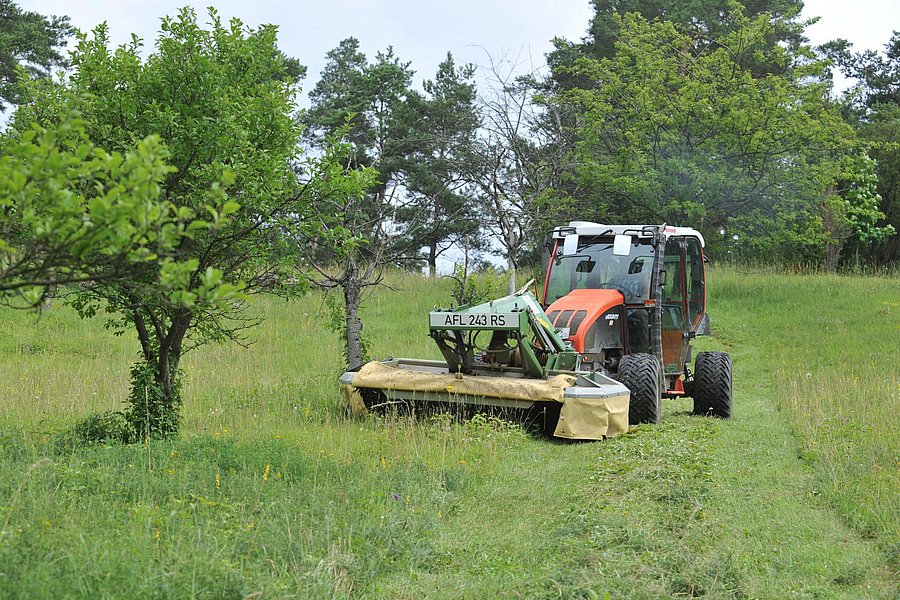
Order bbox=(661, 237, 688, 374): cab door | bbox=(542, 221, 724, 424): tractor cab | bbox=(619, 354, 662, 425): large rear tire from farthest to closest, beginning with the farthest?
bbox=(661, 237, 688, 374): cab door → bbox=(542, 221, 724, 424): tractor cab → bbox=(619, 354, 662, 425): large rear tire

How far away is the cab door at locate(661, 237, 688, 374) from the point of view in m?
11.0

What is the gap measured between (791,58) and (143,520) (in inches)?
869

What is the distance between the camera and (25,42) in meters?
26.8

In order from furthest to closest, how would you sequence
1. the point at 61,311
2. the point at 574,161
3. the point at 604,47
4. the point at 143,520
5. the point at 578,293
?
the point at 604,47
the point at 574,161
the point at 61,311
the point at 578,293
the point at 143,520

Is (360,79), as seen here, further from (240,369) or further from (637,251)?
(637,251)

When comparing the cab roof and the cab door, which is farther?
the cab door

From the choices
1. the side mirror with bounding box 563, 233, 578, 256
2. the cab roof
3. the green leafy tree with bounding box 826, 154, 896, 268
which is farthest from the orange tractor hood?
the green leafy tree with bounding box 826, 154, 896, 268

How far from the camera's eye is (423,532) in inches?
212

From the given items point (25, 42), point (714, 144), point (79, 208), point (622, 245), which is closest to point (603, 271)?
point (622, 245)

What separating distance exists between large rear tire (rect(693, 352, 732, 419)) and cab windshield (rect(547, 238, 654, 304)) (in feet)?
3.89

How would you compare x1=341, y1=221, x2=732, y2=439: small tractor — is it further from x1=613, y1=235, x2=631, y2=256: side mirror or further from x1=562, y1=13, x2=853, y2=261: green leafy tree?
x1=562, y1=13, x2=853, y2=261: green leafy tree

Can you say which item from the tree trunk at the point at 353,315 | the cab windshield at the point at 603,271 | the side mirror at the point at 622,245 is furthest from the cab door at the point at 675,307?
the tree trunk at the point at 353,315

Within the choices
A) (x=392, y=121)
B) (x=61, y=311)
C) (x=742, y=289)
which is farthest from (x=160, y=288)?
(x=392, y=121)

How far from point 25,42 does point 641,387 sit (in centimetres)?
2392
